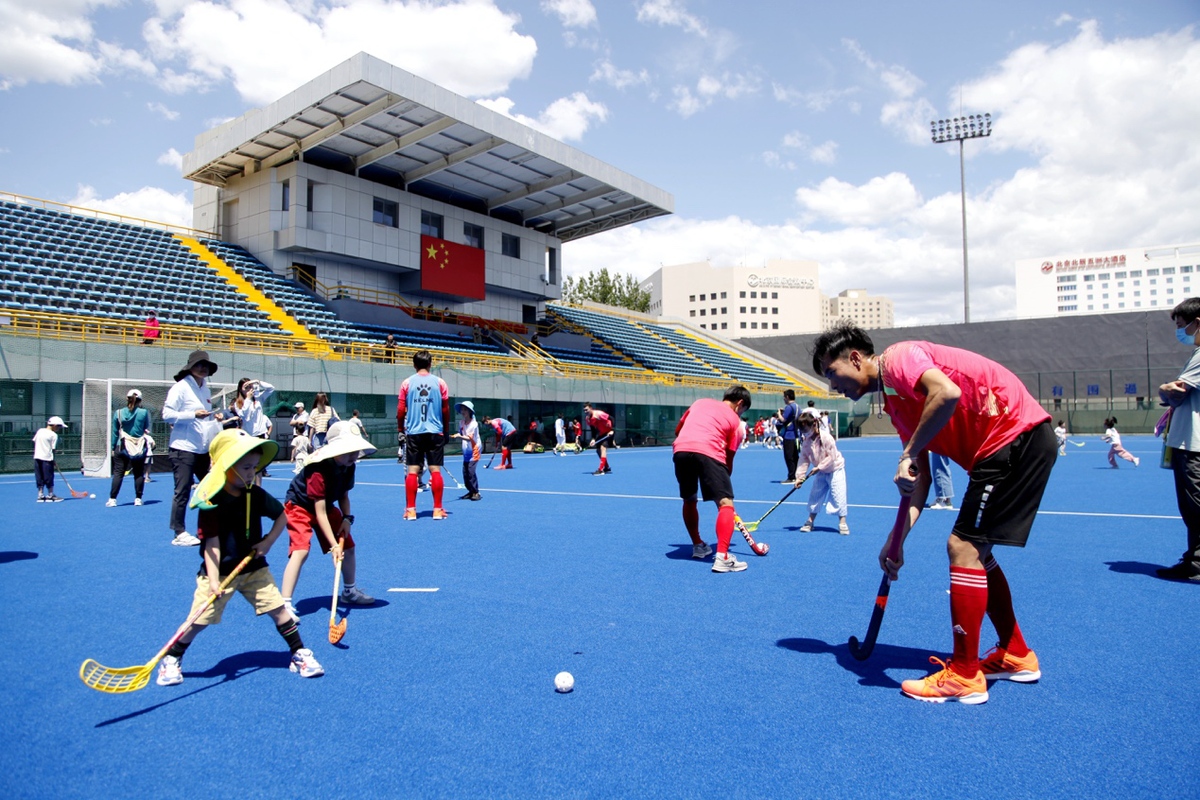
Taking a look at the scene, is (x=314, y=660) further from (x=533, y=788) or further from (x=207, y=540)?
(x=533, y=788)

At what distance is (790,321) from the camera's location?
136 m

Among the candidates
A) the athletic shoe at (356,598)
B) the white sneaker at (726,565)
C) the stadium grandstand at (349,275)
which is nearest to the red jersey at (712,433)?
the white sneaker at (726,565)

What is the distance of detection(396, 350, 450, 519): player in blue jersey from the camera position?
959 centimetres

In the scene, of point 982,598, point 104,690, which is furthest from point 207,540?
point 982,598

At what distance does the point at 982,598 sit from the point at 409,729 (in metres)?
2.77

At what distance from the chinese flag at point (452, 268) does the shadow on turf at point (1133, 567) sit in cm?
3108

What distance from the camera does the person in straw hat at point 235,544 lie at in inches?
151

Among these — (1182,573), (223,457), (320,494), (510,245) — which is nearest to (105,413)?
(320,494)

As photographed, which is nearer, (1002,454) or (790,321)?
(1002,454)

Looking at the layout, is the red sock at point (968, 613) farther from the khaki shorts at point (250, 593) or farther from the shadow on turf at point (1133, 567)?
the shadow on turf at point (1133, 567)

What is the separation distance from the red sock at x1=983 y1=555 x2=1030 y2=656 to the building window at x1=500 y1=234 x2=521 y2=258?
1463 inches

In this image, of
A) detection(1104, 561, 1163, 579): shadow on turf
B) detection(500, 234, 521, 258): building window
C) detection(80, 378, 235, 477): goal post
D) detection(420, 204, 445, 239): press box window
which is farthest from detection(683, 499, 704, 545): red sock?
detection(500, 234, 521, 258): building window

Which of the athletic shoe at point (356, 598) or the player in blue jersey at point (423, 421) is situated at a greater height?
the player in blue jersey at point (423, 421)

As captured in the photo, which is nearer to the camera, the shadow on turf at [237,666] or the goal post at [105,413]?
the shadow on turf at [237,666]
